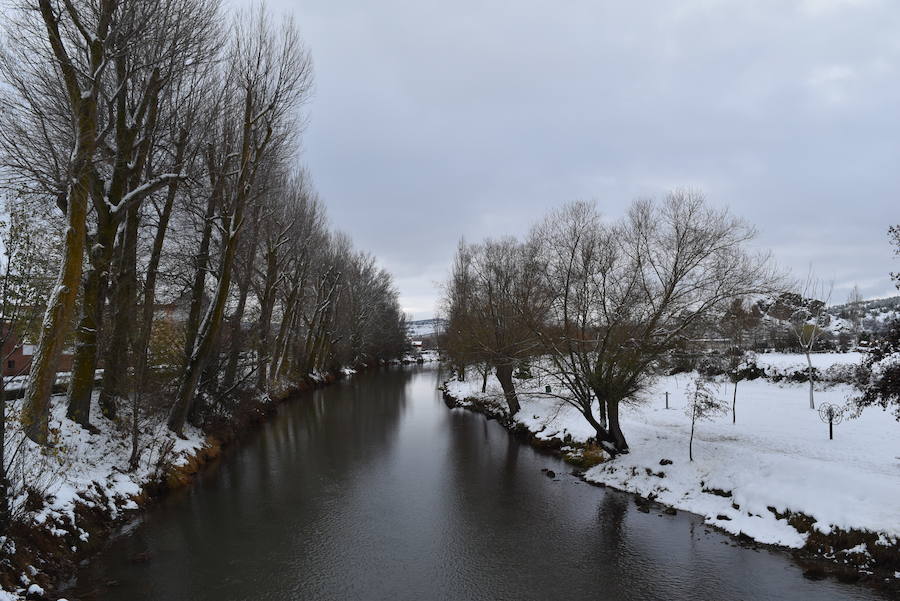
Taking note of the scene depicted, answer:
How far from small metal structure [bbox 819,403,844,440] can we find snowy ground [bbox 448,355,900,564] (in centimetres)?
24

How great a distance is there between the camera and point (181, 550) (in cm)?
995

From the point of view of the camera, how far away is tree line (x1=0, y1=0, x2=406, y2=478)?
32.4ft

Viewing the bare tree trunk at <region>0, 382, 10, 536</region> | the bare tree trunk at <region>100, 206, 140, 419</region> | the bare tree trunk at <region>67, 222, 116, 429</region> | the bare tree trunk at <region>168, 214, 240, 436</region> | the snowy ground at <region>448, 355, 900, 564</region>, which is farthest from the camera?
the bare tree trunk at <region>168, 214, 240, 436</region>

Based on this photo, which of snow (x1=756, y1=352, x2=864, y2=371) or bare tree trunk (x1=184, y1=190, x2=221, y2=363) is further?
snow (x1=756, y1=352, x2=864, y2=371)

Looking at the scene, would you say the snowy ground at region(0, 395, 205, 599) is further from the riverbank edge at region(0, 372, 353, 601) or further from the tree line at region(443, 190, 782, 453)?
the tree line at region(443, 190, 782, 453)

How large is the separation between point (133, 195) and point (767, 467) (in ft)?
56.0

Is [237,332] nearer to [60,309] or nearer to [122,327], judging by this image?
[122,327]

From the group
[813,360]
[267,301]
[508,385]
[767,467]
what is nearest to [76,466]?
[767,467]

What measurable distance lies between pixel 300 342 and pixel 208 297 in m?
25.4

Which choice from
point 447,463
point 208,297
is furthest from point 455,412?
point 208,297

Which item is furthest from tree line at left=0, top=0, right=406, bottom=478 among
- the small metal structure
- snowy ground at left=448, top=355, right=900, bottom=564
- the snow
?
the snow

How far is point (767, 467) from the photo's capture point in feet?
39.8

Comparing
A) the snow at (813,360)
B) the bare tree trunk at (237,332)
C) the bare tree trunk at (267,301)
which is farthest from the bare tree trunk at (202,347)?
the snow at (813,360)

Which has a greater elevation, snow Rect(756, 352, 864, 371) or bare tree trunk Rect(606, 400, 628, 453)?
snow Rect(756, 352, 864, 371)
